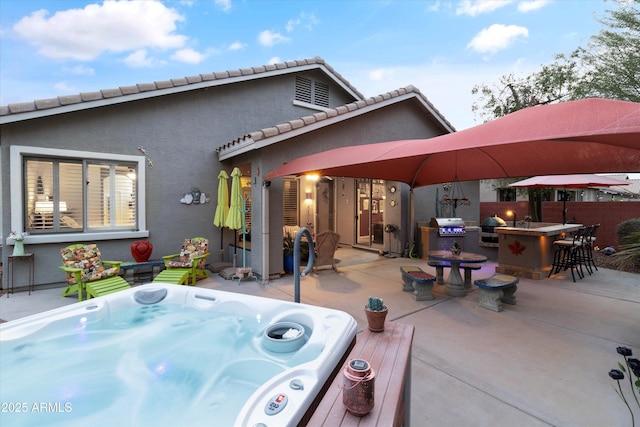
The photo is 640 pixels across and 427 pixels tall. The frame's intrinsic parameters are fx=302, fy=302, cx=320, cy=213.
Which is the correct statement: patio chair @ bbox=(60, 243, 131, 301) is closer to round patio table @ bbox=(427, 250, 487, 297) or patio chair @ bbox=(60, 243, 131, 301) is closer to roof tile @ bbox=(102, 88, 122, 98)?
roof tile @ bbox=(102, 88, 122, 98)

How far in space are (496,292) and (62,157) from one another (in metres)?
9.57

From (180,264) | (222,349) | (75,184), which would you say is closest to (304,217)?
(180,264)

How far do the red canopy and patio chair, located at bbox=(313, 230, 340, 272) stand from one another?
182 cm

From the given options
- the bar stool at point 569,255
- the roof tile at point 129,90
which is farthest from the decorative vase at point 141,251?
the bar stool at point 569,255

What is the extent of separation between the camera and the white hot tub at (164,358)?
314cm

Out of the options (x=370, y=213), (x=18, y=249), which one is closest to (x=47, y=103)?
(x=18, y=249)

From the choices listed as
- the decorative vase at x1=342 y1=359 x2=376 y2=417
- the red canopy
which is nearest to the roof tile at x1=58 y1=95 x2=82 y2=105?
the red canopy

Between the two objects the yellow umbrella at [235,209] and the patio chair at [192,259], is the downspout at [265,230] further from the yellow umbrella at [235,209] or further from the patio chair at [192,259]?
the patio chair at [192,259]

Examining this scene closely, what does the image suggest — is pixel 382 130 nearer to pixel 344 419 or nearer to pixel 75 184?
pixel 75 184

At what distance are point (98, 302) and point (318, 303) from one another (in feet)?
11.8

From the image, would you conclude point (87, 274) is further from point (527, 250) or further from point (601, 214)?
point (601, 214)

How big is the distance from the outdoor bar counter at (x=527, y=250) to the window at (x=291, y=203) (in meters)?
7.27

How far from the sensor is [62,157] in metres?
6.89

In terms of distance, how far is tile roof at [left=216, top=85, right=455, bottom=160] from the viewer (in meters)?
7.04
